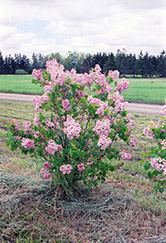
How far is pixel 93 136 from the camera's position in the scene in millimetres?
3186

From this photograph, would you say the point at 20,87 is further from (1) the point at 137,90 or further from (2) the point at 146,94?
(2) the point at 146,94

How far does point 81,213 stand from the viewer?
323 cm

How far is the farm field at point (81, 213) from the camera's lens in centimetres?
283

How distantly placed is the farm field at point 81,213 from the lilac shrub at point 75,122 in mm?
→ 295

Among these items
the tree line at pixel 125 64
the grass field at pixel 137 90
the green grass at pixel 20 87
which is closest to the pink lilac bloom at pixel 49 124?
the grass field at pixel 137 90

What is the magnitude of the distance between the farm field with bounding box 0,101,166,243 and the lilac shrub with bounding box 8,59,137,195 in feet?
0.97

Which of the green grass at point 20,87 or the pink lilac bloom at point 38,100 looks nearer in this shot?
the pink lilac bloom at point 38,100

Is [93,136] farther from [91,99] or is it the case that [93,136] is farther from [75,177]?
[75,177]

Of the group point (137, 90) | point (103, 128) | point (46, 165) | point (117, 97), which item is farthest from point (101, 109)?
point (137, 90)

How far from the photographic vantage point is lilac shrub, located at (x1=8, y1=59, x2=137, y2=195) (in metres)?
3.12

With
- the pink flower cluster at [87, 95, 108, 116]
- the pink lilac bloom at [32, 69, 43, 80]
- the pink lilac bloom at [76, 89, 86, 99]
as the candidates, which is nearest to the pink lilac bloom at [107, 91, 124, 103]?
the pink flower cluster at [87, 95, 108, 116]

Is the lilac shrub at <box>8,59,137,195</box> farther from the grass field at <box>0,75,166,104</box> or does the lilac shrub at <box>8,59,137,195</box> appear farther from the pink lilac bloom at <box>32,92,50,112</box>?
the grass field at <box>0,75,166,104</box>

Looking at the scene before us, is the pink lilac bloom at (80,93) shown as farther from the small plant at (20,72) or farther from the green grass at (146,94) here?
the small plant at (20,72)

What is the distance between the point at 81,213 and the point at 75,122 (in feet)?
3.78
